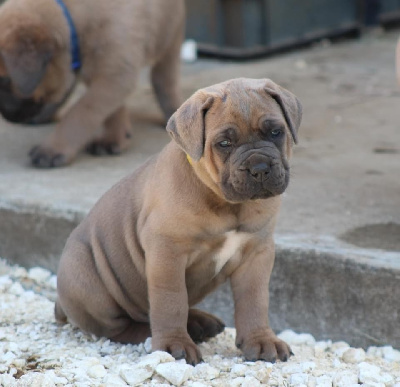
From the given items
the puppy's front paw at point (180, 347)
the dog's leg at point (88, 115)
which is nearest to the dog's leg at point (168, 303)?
the puppy's front paw at point (180, 347)

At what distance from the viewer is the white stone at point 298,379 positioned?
3547mm

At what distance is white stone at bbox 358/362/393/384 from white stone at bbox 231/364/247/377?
1.55 ft

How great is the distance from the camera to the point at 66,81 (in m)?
6.51

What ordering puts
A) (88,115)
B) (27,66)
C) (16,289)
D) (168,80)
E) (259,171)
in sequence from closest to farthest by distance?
1. (259,171)
2. (16,289)
3. (27,66)
4. (88,115)
5. (168,80)

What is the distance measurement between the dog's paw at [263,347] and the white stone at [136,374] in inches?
18.8

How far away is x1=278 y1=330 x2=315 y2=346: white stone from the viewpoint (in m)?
4.43

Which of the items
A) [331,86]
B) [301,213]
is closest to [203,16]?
[331,86]

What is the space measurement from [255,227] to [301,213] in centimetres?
143

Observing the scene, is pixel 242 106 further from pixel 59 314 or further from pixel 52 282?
pixel 52 282

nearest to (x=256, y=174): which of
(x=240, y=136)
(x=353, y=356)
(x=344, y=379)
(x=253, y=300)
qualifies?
(x=240, y=136)

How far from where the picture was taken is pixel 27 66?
6117 millimetres

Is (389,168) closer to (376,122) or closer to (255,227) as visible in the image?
(376,122)

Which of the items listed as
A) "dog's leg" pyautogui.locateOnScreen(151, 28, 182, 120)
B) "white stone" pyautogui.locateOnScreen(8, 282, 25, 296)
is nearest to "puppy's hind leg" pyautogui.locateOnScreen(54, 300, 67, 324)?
"white stone" pyautogui.locateOnScreen(8, 282, 25, 296)

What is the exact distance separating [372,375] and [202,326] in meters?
0.83
